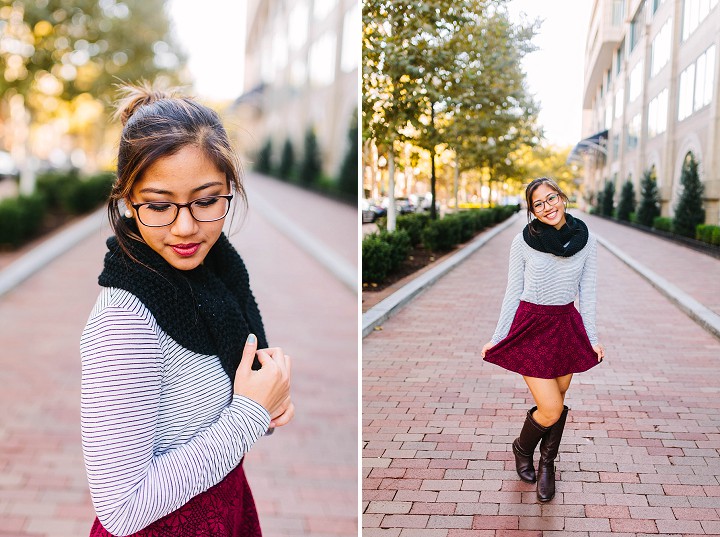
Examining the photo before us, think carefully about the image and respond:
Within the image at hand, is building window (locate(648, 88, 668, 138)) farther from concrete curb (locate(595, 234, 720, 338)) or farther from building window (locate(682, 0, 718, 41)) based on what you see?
concrete curb (locate(595, 234, 720, 338))

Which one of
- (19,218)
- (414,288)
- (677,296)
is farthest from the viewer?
(19,218)

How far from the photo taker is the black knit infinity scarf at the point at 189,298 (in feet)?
3.99

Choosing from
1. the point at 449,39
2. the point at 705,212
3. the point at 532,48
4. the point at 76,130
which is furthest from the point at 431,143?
the point at 76,130

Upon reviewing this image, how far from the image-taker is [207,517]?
139 cm

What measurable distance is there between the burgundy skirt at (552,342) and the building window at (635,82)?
3.30ft

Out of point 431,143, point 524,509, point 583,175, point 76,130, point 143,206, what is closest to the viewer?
point 143,206

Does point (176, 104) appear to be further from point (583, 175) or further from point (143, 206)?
point (583, 175)

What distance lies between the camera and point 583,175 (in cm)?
278

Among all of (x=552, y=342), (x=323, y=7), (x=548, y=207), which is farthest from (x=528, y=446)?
(x=323, y=7)

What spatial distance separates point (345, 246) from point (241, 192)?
10.3 meters

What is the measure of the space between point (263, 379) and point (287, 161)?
23.1 metres

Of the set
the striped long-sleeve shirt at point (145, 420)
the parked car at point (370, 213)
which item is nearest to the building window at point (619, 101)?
the parked car at point (370, 213)

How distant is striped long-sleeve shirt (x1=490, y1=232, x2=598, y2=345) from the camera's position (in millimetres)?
2570

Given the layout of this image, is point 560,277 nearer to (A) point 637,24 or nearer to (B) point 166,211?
(A) point 637,24
